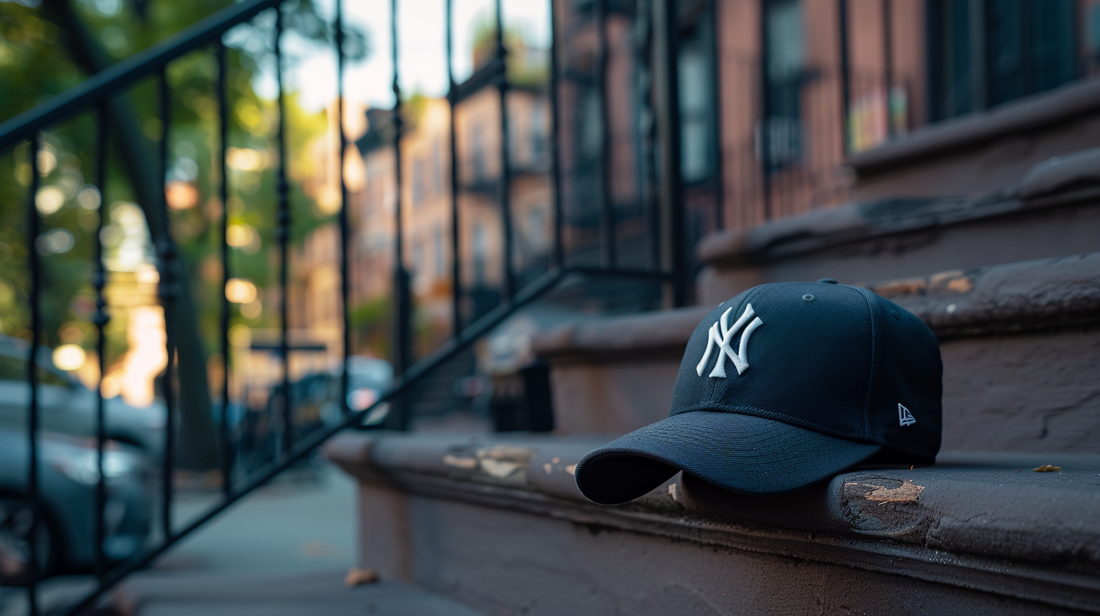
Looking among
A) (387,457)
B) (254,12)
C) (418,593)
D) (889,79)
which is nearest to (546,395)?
(387,457)

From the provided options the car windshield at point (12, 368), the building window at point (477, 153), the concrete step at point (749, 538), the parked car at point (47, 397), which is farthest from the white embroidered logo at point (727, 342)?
the building window at point (477, 153)

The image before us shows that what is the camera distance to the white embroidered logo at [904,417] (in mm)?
1173

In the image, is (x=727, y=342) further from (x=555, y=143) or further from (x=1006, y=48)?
(x=1006, y=48)

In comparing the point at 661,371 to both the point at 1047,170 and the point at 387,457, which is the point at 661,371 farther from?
the point at 1047,170

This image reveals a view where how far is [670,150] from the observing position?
2.68 metres

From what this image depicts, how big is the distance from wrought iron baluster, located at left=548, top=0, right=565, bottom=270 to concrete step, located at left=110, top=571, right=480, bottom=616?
→ 3.43ft

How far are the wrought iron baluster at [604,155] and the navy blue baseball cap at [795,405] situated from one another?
4.36ft

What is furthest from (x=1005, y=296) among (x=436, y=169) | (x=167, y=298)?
(x=436, y=169)

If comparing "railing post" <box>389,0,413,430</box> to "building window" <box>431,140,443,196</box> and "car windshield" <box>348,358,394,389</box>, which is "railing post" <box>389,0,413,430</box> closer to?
"car windshield" <box>348,358,394,389</box>

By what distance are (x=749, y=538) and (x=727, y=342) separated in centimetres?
29

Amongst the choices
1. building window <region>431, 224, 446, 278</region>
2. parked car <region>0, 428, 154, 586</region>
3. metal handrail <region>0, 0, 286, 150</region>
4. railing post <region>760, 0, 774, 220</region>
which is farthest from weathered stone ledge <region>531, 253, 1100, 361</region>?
building window <region>431, 224, 446, 278</region>

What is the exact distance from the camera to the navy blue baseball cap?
1104 millimetres

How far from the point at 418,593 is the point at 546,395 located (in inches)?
27.0

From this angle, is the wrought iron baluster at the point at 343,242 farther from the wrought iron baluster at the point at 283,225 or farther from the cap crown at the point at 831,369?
the cap crown at the point at 831,369
